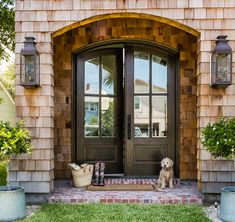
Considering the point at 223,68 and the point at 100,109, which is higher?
the point at 223,68

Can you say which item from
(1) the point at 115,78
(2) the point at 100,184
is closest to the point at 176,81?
(1) the point at 115,78

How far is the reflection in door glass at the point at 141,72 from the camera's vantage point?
567cm

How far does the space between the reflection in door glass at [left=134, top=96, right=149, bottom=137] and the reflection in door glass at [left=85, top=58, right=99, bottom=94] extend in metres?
0.65

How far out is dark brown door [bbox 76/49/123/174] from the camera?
18.7 ft

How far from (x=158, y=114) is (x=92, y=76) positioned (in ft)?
3.81

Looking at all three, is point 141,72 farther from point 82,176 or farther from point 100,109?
point 82,176

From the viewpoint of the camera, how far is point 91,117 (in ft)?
18.8

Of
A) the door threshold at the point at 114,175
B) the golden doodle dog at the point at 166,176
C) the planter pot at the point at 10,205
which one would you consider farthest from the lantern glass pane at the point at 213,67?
the planter pot at the point at 10,205

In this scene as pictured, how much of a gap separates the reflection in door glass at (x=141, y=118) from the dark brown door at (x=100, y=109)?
0.27 metres

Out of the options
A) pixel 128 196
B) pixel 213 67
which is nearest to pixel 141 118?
pixel 128 196

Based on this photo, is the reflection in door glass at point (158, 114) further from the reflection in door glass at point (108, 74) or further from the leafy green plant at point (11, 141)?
the leafy green plant at point (11, 141)

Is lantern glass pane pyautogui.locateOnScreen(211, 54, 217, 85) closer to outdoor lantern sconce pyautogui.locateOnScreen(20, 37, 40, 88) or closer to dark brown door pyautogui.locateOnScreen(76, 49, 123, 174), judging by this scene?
dark brown door pyautogui.locateOnScreen(76, 49, 123, 174)

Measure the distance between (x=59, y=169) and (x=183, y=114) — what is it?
204 cm

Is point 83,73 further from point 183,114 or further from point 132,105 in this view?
point 183,114
